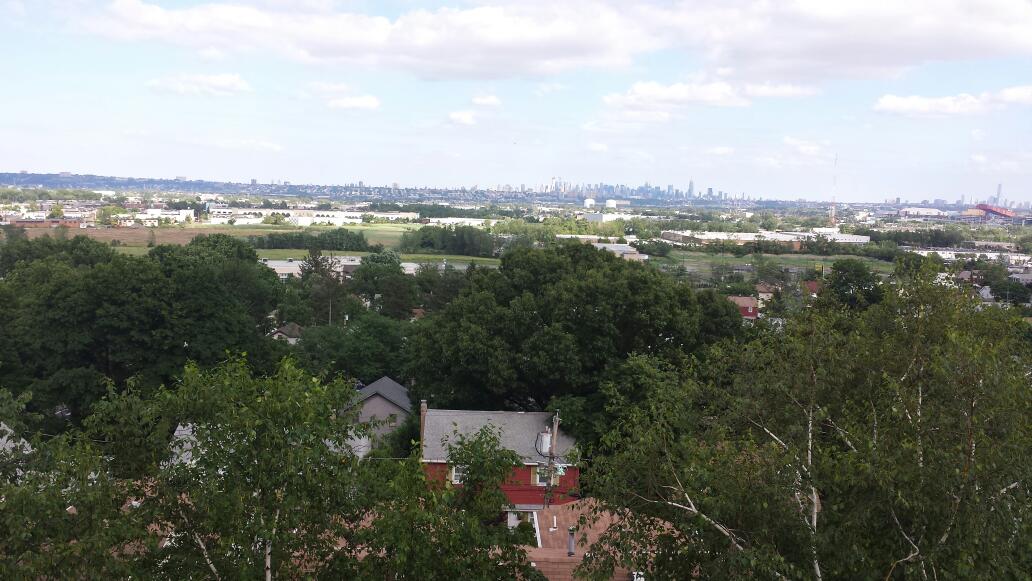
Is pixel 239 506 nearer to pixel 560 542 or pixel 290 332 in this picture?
pixel 560 542

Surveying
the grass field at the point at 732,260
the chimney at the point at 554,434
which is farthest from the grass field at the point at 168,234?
the chimney at the point at 554,434

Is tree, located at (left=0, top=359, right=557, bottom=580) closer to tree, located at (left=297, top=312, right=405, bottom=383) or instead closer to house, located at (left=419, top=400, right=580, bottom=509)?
house, located at (left=419, top=400, right=580, bottom=509)

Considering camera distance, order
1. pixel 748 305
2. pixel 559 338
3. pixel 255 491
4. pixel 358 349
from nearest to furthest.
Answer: pixel 255 491 < pixel 559 338 < pixel 358 349 < pixel 748 305

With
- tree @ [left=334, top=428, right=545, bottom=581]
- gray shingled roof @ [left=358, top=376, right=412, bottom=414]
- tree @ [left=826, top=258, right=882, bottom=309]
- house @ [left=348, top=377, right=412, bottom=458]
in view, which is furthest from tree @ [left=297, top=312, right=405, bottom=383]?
tree @ [left=826, top=258, right=882, bottom=309]

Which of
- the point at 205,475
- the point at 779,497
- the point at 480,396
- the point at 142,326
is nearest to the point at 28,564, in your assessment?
the point at 205,475

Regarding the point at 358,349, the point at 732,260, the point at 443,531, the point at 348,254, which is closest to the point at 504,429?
the point at 443,531

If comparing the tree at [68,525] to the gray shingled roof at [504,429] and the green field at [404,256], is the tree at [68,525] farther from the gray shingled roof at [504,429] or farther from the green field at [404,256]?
the green field at [404,256]

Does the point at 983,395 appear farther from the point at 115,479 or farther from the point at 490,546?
the point at 115,479
